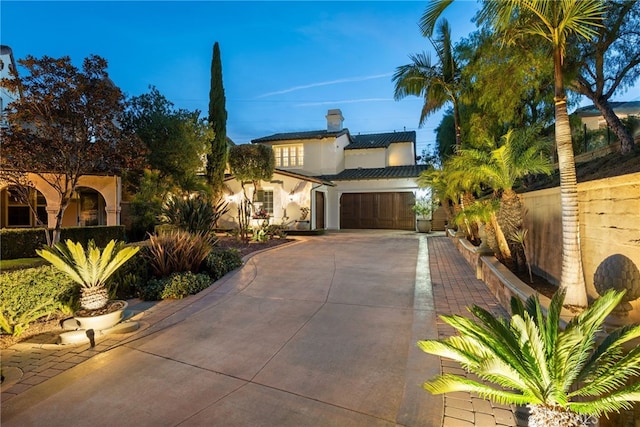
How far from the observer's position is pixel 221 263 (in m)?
7.95

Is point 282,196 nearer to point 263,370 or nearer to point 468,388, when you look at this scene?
point 263,370

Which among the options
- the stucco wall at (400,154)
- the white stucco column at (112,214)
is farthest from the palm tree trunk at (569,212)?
the stucco wall at (400,154)

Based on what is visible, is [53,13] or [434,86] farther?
[53,13]

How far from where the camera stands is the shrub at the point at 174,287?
6.21 m

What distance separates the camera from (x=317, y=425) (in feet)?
8.50

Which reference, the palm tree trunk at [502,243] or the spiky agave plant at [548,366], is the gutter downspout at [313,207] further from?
the spiky agave plant at [548,366]

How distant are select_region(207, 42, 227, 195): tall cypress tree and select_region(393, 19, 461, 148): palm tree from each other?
1012 cm

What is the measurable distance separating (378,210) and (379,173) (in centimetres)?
258

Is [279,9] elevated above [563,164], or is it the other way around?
[279,9]

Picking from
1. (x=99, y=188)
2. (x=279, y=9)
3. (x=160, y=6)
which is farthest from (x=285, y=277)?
(x=279, y=9)

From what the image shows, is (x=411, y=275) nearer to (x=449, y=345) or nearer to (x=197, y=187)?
(x=449, y=345)

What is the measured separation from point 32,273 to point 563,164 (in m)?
8.19

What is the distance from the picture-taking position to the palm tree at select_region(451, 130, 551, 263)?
21.7ft

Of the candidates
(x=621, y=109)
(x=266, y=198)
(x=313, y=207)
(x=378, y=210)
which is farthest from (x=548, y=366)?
(x=621, y=109)
